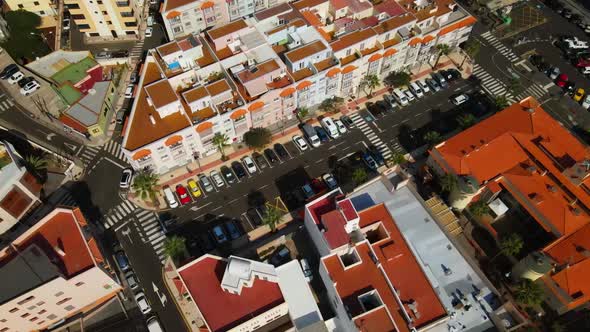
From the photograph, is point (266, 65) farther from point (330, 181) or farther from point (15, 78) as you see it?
point (15, 78)

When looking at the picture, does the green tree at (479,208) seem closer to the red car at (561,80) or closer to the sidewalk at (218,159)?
the sidewalk at (218,159)

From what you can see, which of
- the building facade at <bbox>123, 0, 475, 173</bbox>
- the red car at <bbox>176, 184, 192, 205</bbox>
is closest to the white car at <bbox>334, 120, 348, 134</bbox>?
the building facade at <bbox>123, 0, 475, 173</bbox>

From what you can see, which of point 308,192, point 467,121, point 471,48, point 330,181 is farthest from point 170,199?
point 471,48

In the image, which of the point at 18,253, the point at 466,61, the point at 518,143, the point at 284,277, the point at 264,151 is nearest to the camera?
the point at 18,253

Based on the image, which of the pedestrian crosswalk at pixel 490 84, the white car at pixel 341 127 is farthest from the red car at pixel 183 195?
the pedestrian crosswalk at pixel 490 84

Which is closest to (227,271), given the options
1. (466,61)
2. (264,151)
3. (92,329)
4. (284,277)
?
(284,277)

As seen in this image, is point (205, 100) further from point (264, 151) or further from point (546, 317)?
point (546, 317)
